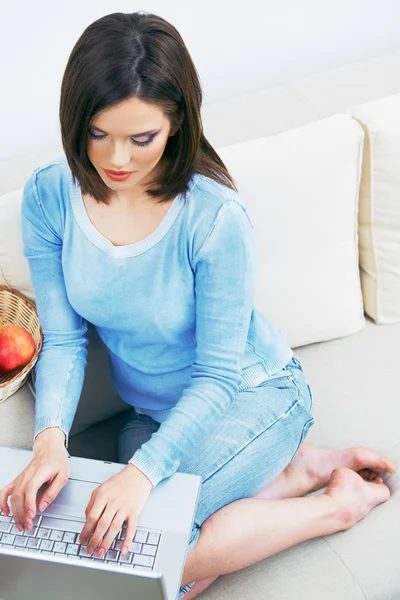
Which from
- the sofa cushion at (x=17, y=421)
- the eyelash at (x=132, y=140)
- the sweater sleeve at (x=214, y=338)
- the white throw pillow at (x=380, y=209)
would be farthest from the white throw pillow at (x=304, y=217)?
the sofa cushion at (x=17, y=421)

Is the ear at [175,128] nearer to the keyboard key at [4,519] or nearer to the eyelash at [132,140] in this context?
the eyelash at [132,140]

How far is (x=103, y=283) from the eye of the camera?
1233mm

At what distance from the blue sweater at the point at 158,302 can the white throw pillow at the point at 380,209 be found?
43 cm

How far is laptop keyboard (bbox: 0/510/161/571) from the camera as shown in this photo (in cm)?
102

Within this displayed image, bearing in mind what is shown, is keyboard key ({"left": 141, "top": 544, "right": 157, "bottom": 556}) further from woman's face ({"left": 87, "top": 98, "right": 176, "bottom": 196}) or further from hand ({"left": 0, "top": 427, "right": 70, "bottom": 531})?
woman's face ({"left": 87, "top": 98, "right": 176, "bottom": 196})

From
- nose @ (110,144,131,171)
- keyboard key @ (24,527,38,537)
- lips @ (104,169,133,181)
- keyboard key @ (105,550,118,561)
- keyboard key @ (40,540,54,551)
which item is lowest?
keyboard key @ (105,550,118,561)

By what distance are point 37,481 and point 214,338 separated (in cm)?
34

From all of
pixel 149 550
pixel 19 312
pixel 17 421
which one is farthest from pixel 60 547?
pixel 19 312

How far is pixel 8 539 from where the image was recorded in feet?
3.39

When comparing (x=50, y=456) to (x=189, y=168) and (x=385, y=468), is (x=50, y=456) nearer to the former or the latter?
(x=189, y=168)

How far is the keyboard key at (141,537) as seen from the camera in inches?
41.3

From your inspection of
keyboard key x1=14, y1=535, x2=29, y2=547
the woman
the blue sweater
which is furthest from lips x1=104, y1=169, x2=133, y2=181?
keyboard key x1=14, y1=535, x2=29, y2=547

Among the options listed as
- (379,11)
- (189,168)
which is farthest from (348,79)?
(189,168)

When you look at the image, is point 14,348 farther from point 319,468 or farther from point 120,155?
point 319,468
